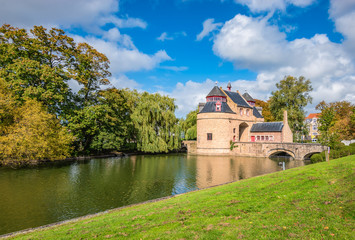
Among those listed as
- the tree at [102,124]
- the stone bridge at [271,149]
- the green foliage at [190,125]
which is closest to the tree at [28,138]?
the tree at [102,124]

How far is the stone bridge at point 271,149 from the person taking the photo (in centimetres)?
3500

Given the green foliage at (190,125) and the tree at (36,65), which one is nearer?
the tree at (36,65)

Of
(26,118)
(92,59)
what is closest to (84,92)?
(92,59)

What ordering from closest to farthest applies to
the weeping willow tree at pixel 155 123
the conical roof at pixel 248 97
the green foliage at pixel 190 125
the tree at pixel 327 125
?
the tree at pixel 327 125 → the weeping willow tree at pixel 155 123 → the green foliage at pixel 190 125 → the conical roof at pixel 248 97

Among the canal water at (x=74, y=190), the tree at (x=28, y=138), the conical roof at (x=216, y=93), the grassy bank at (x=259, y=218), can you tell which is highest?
the conical roof at (x=216, y=93)

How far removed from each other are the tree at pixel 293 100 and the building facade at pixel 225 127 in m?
4.19

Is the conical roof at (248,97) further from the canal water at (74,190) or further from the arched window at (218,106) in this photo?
the canal water at (74,190)

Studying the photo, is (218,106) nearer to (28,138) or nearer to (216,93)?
(216,93)

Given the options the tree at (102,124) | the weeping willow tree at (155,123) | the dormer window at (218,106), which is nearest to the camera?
the tree at (102,124)

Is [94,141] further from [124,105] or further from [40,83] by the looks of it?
[40,83]

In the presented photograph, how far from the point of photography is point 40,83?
2917 cm

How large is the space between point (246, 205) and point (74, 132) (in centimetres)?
2976

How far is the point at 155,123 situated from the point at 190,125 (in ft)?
59.8

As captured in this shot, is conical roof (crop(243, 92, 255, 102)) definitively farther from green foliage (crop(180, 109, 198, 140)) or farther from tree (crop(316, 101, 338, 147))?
tree (crop(316, 101, 338, 147))
